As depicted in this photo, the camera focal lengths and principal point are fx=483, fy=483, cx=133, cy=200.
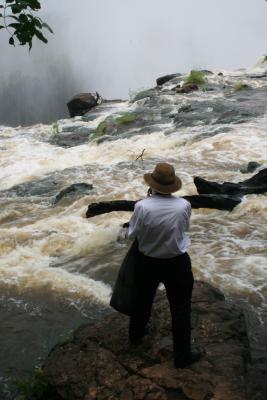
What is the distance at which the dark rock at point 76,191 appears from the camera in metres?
10.4

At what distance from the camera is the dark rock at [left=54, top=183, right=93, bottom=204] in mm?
10403

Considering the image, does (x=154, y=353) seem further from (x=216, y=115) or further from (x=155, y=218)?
(x=216, y=115)

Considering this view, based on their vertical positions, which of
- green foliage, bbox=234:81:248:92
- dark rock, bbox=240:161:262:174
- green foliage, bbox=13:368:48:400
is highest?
green foliage, bbox=13:368:48:400

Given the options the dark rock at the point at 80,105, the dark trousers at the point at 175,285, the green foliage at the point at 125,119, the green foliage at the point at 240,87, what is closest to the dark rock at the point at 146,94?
the dark rock at the point at 80,105

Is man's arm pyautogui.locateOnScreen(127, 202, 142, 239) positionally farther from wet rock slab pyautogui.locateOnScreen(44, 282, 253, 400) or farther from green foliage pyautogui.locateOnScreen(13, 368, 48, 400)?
green foliage pyautogui.locateOnScreen(13, 368, 48, 400)

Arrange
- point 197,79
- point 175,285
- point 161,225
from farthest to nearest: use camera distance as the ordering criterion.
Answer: point 197,79
point 175,285
point 161,225

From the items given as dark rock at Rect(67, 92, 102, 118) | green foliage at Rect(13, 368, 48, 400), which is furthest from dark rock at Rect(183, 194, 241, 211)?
dark rock at Rect(67, 92, 102, 118)

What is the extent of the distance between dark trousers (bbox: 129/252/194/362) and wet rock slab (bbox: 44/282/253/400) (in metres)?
0.24

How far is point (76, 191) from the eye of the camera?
10547mm

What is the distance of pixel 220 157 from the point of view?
12469mm

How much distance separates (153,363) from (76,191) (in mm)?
6939

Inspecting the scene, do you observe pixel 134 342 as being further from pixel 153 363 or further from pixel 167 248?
pixel 167 248

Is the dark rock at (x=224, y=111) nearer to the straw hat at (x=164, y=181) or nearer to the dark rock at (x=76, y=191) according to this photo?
the dark rock at (x=76, y=191)

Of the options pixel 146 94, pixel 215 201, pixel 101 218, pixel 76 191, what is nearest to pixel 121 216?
pixel 101 218
